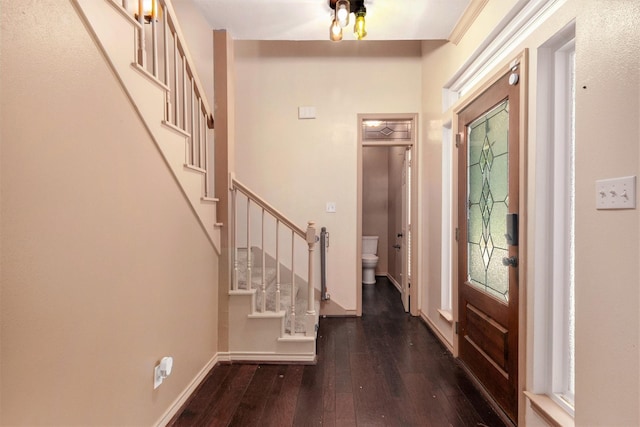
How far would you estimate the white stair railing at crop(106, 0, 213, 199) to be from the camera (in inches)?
58.1

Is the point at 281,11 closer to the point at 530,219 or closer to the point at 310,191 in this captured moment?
the point at 310,191

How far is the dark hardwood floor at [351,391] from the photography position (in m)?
1.58

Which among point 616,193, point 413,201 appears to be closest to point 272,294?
point 413,201

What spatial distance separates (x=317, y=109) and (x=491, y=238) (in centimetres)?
212

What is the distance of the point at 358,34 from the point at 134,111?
4.95 feet

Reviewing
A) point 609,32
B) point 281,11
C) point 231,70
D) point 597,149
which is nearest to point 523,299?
point 597,149

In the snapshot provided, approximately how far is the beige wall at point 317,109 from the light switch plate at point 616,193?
2159 mm

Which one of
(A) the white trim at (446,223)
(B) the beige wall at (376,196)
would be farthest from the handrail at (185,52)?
(B) the beige wall at (376,196)

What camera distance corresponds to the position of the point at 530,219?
142 cm

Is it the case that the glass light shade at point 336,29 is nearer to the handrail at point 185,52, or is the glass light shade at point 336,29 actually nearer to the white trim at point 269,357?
the handrail at point 185,52

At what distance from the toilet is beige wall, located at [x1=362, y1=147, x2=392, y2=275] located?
1.46 ft

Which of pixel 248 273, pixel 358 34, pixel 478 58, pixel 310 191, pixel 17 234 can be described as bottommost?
pixel 248 273

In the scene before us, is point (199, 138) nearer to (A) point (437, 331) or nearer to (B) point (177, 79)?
(B) point (177, 79)

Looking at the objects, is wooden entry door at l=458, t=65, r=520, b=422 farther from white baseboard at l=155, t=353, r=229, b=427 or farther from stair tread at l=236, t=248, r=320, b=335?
white baseboard at l=155, t=353, r=229, b=427
